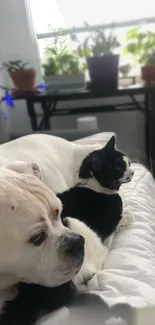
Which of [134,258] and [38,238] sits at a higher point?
[38,238]

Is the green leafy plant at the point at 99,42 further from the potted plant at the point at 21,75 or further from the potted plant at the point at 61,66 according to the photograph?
the potted plant at the point at 21,75

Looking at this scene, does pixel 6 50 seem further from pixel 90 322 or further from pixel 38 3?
pixel 90 322

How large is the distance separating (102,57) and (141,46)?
0.25 m

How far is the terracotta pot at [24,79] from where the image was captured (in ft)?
6.75

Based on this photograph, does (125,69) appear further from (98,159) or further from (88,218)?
(88,218)

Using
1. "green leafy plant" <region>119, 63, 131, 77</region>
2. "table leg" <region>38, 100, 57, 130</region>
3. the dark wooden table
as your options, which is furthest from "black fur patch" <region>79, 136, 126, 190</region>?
"table leg" <region>38, 100, 57, 130</region>

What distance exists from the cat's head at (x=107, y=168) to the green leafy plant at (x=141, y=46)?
1.01m

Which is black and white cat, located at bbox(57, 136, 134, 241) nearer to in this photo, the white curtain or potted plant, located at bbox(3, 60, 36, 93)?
the white curtain

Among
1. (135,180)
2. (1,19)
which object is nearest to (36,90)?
(1,19)

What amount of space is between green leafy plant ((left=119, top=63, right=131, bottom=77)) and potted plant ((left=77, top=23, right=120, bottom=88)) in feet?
0.15

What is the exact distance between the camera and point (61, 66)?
186cm

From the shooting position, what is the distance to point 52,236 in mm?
722

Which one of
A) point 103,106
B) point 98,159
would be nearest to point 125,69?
Answer: point 103,106

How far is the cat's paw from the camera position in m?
1.08
